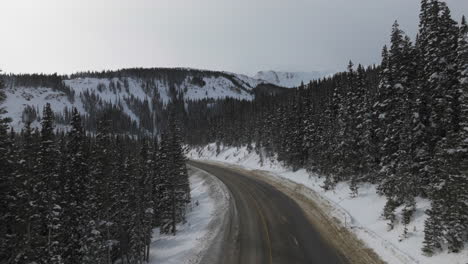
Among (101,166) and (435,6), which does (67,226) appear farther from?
(435,6)

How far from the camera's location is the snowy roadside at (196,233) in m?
20.2

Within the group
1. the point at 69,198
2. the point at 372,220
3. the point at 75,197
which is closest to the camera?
the point at 69,198

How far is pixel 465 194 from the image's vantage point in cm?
1407

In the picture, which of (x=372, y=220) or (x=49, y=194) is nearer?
(x=49, y=194)

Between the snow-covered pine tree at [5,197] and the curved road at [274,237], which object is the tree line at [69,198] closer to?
the snow-covered pine tree at [5,197]

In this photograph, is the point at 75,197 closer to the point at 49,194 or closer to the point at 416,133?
the point at 49,194

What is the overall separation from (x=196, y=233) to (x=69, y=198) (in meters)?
10.2

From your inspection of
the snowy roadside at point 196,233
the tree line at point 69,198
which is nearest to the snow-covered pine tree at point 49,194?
the tree line at point 69,198

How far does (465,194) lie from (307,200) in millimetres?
17725

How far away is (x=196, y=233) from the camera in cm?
2498

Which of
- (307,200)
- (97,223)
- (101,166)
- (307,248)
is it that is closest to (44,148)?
(101,166)

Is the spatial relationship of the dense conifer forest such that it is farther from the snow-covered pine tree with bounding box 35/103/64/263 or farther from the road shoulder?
the road shoulder

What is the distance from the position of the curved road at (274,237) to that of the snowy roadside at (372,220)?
102 inches

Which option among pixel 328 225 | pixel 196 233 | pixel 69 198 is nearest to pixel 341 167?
pixel 328 225
